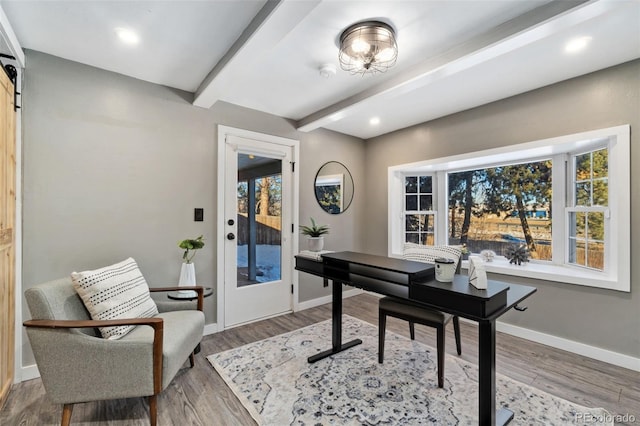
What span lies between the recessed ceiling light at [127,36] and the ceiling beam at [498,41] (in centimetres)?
187

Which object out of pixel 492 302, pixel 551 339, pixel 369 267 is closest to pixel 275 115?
pixel 369 267

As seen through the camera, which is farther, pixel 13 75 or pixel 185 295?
pixel 185 295

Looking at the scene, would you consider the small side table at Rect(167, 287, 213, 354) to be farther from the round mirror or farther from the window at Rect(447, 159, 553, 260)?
the window at Rect(447, 159, 553, 260)

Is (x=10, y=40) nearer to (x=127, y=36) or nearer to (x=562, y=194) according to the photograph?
(x=127, y=36)

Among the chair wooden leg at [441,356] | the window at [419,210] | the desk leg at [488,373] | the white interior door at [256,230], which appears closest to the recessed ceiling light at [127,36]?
the white interior door at [256,230]

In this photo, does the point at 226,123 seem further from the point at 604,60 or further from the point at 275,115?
the point at 604,60

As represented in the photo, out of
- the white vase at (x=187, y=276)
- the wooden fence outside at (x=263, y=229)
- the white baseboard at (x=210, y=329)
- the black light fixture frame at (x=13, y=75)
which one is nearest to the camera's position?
the black light fixture frame at (x=13, y=75)

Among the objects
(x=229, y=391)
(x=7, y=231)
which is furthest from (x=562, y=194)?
(x=7, y=231)

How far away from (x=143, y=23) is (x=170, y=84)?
2.91 ft

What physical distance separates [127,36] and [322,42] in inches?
53.0

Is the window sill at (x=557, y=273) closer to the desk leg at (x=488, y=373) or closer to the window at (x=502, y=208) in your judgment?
the window at (x=502, y=208)

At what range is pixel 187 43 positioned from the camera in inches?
81.0

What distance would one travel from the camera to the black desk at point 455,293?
57.3 inches

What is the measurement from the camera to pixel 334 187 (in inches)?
162
